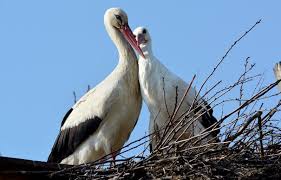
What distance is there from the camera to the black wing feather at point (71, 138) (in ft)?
29.6

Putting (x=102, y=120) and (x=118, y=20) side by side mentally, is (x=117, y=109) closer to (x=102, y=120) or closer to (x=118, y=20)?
(x=102, y=120)

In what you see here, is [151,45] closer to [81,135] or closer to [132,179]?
[81,135]

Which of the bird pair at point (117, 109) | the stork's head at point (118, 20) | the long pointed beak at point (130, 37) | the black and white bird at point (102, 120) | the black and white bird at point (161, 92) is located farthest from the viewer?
the stork's head at point (118, 20)

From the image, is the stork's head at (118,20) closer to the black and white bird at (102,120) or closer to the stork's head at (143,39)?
the stork's head at (143,39)

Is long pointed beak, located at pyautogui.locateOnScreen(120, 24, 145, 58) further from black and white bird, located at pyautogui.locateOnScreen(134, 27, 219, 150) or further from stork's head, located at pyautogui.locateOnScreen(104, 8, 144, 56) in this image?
black and white bird, located at pyautogui.locateOnScreen(134, 27, 219, 150)

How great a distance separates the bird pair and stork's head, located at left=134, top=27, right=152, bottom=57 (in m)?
0.04

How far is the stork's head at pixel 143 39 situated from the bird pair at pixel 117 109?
39mm

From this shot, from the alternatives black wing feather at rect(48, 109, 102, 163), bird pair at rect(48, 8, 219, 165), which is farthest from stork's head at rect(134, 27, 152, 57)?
black wing feather at rect(48, 109, 102, 163)

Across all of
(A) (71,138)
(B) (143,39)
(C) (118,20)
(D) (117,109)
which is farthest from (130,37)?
(A) (71,138)

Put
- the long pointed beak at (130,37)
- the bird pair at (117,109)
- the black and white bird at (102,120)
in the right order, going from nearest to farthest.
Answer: the bird pair at (117,109)
the black and white bird at (102,120)
the long pointed beak at (130,37)

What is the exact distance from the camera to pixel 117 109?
29.4 feet

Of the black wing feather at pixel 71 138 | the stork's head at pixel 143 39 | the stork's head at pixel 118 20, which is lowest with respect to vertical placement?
the black wing feather at pixel 71 138

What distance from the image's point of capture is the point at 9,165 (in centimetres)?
658

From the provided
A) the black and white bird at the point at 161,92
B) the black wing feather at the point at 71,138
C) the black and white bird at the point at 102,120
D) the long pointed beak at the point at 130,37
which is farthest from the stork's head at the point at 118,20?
the black wing feather at the point at 71,138
